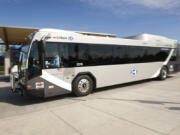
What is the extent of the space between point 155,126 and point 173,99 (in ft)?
8.86

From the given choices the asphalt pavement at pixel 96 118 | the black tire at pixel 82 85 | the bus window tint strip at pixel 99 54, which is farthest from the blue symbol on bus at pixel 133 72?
the black tire at pixel 82 85

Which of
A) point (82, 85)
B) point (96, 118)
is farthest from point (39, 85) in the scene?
point (96, 118)

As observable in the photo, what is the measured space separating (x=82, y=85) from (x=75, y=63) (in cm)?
107

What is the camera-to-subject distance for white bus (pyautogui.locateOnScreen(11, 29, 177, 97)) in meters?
4.96

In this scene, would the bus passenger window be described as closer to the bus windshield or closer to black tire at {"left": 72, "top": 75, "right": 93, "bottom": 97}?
the bus windshield

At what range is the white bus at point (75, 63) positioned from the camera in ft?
16.3

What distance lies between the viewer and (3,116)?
4105 mm

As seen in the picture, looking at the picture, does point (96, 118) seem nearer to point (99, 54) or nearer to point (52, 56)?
point (52, 56)

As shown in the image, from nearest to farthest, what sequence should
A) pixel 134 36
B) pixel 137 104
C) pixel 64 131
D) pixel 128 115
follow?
pixel 64 131 < pixel 128 115 < pixel 137 104 < pixel 134 36

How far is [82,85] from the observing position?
608 cm

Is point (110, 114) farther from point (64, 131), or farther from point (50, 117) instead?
point (50, 117)

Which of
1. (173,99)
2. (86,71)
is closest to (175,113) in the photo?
(173,99)

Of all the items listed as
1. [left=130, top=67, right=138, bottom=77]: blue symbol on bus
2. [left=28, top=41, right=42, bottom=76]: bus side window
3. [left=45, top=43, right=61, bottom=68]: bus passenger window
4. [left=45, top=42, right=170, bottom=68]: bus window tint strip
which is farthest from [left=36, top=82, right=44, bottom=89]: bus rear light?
[left=130, top=67, right=138, bottom=77]: blue symbol on bus

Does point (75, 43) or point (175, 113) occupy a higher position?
point (75, 43)
